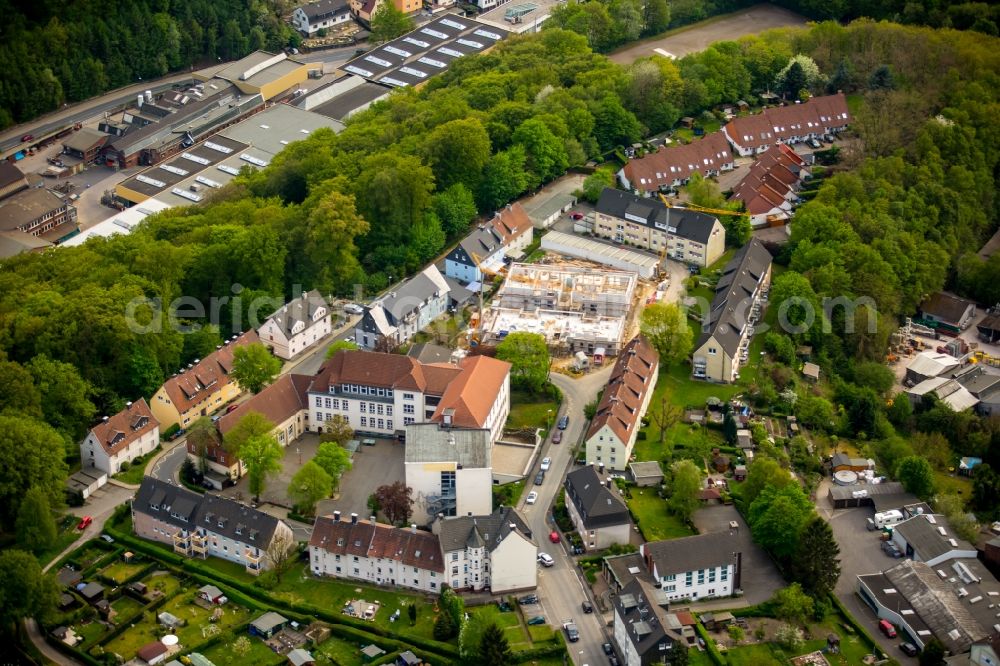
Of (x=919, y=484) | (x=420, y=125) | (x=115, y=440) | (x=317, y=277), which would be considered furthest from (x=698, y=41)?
(x=115, y=440)

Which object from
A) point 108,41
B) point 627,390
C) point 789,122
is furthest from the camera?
point 108,41

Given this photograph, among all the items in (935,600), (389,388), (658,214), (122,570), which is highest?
(658,214)

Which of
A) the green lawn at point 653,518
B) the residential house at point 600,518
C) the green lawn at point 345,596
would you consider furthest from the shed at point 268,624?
the green lawn at point 653,518

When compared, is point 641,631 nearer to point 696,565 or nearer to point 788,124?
point 696,565

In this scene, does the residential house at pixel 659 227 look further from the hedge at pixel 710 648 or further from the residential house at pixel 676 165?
the hedge at pixel 710 648

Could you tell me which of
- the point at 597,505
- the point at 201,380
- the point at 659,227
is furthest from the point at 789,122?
the point at 201,380

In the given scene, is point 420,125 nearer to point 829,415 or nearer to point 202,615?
point 829,415

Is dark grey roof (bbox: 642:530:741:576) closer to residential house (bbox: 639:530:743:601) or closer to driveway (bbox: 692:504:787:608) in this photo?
residential house (bbox: 639:530:743:601)
